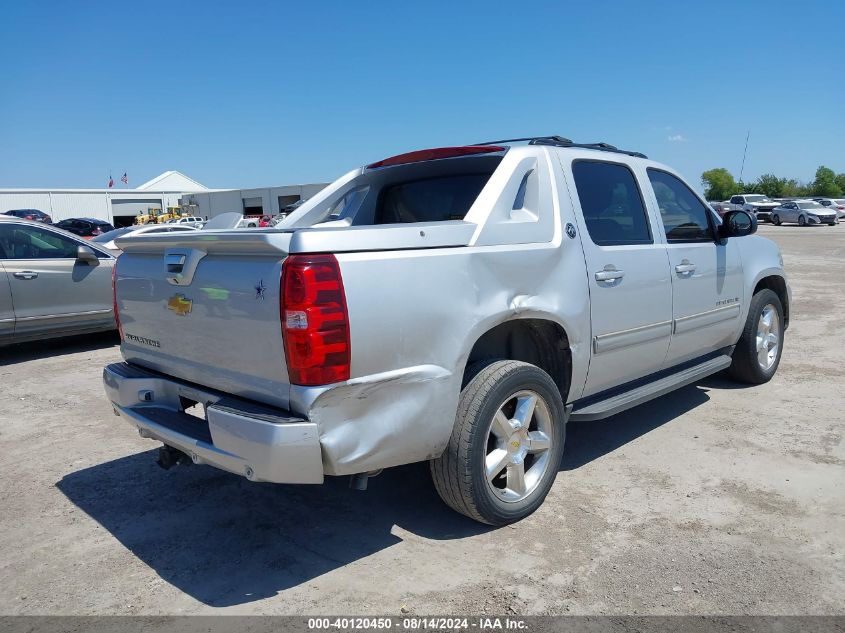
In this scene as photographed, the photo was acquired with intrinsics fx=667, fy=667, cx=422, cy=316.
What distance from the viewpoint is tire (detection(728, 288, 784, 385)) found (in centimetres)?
564

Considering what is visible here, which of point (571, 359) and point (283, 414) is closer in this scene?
point (283, 414)

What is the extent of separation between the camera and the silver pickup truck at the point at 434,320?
2.68 m

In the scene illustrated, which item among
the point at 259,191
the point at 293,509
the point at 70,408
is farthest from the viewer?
the point at 259,191

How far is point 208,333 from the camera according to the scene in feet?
10.0

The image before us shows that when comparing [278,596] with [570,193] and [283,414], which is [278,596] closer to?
[283,414]

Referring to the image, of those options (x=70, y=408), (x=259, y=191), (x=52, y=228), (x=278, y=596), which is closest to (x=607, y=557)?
(x=278, y=596)

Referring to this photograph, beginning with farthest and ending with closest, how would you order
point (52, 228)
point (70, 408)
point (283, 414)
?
point (52, 228) → point (70, 408) → point (283, 414)

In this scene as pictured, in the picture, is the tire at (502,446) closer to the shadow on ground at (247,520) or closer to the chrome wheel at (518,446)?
the chrome wheel at (518,446)

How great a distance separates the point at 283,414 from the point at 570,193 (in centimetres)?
213

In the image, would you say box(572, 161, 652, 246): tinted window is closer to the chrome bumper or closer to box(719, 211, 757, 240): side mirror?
box(719, 211, 757, 240): side mirror

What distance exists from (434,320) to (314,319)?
0.58 meters

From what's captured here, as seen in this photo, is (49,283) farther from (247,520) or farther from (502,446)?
(502,446)

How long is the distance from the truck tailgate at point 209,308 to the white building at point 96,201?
206 feet

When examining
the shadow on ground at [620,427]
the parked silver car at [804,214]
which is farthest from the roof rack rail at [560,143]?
the parked silver car at [804,214]
